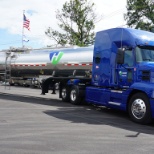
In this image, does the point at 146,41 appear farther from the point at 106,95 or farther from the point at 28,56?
the point at 28,56

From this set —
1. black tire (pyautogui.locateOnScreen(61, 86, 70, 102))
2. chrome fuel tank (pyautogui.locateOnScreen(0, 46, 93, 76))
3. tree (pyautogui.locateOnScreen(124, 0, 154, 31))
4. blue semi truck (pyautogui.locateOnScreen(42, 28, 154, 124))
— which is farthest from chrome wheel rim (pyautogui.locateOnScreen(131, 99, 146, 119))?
tree (pyautogui.locateOnScreen(124, 0, 154, 31))

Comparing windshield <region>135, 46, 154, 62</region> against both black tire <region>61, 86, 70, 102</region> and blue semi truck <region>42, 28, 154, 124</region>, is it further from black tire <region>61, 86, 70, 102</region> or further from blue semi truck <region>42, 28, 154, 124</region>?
black tire <region>61, 86, 70, 102</region>

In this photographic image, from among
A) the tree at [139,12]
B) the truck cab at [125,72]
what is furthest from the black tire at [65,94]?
the tree at [139,12]

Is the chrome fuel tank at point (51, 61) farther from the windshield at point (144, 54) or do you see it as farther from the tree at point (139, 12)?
the tree at point (139, 12)

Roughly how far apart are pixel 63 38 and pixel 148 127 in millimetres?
32121

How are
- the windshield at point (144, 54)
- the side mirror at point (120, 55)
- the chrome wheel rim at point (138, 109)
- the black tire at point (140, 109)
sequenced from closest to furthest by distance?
the black tire at point (140, 109) → the chrome wheel rim at point (138, 109) → the windshield at point (144, 54) → the side mirror at point (120, 55)

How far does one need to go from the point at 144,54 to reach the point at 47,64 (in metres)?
13.2

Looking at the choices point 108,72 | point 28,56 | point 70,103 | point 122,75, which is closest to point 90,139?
point 122,75

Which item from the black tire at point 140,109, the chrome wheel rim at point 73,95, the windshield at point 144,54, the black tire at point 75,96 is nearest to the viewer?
the black tire at point 140,109

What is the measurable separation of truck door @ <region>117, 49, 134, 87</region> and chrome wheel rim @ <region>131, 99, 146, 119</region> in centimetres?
105

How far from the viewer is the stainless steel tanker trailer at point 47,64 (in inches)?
793

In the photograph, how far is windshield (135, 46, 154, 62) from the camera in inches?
430

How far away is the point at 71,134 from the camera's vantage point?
8.06 m

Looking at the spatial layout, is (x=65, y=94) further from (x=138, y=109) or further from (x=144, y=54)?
(x=138, y=109)
